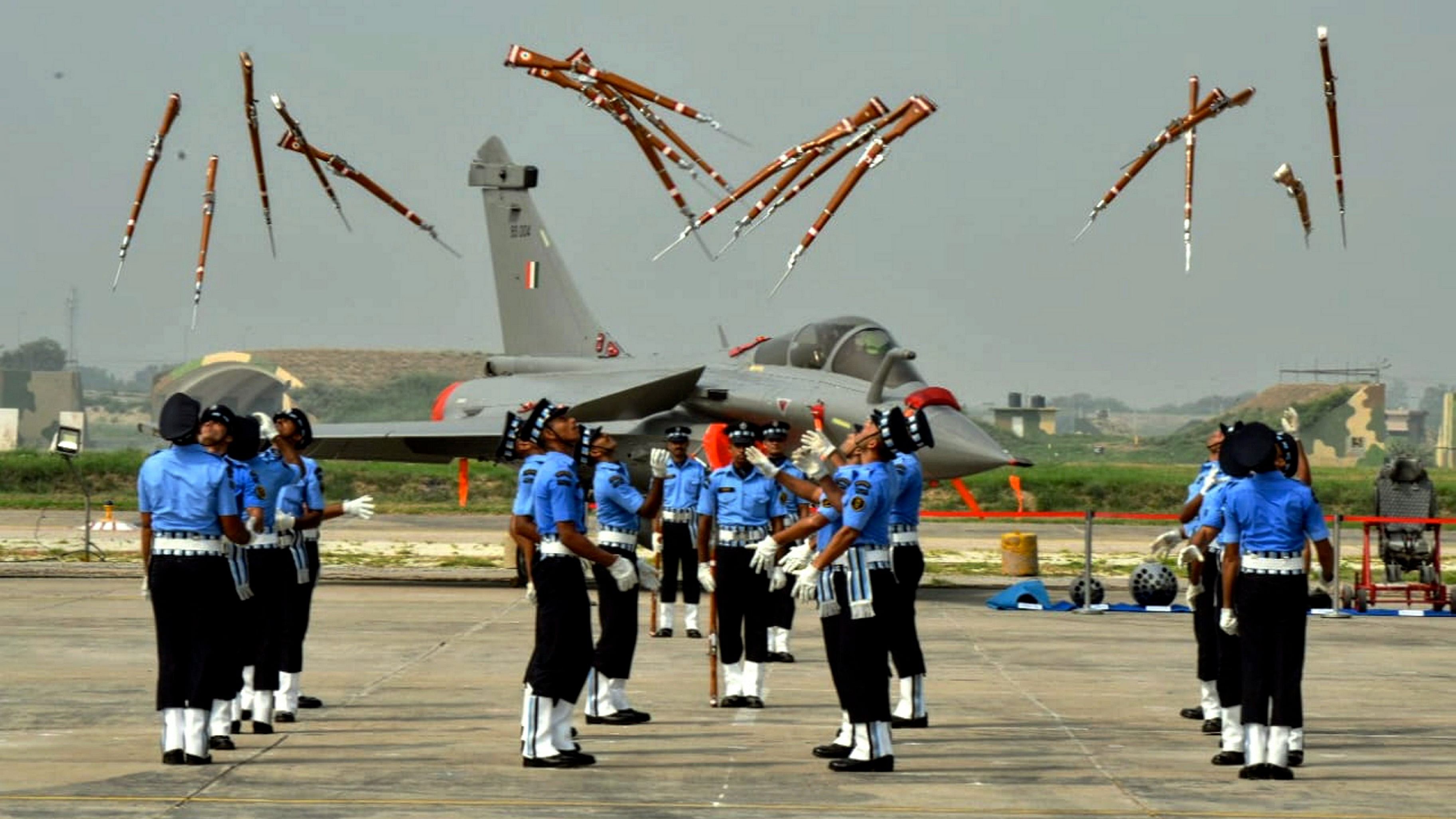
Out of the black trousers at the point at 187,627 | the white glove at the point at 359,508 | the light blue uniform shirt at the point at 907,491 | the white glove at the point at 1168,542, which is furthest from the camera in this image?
the white glove at the point at 1168,542

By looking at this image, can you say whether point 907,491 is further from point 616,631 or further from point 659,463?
point 616,631

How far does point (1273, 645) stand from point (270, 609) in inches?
256

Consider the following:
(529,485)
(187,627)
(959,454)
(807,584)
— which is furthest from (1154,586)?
(187,627)

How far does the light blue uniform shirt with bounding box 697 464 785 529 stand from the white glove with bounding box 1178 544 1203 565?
3.60 m

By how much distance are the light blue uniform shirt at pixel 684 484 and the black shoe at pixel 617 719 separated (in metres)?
5.74

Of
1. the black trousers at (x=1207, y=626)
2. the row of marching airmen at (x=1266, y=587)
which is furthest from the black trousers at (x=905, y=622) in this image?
the row of marching airmen at (x=1266, y=587)

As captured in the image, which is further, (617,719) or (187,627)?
(617,719)

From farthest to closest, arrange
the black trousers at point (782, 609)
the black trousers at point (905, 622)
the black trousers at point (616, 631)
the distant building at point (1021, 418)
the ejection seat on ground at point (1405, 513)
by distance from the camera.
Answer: the distant building at point (1021, 418) < the ejection seat on ground at point (1405, 513) < the black trousers at point (782, 609) < the black trousers at point (616, 631) < the black trousers at point (905, 622)

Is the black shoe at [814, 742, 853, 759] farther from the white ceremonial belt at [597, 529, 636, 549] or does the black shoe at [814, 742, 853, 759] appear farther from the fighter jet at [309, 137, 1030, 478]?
the fighter jet at [309, 137, 1030, 478]

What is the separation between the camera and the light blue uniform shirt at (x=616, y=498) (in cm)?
1365

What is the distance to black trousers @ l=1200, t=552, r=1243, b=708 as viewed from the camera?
12.6 metres

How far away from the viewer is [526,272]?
3509cm

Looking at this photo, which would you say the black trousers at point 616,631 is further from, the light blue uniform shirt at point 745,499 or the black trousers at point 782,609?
the black trousers at point 782,609

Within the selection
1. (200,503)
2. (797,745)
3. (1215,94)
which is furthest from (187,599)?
(1215,94)
